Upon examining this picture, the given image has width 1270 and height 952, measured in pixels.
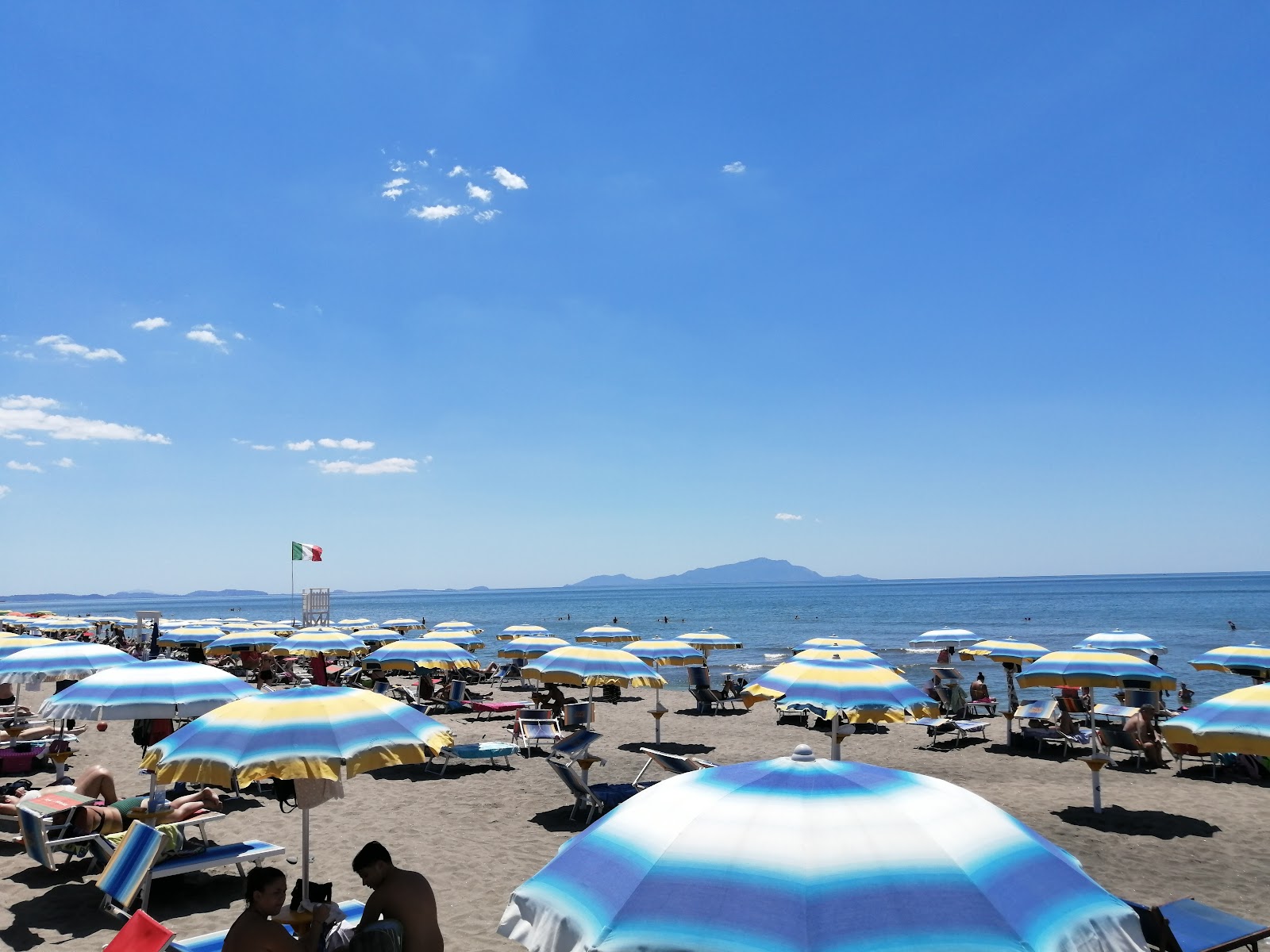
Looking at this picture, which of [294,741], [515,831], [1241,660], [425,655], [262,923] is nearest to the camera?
[262,923]

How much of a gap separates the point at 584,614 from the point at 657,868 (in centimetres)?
11461

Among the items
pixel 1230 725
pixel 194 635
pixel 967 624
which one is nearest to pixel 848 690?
pixel 1230 725

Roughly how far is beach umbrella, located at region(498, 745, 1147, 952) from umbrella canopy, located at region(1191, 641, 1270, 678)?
49.8 ft

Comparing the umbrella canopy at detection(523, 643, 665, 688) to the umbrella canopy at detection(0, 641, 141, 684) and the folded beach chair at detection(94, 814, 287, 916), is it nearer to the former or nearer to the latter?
the folded beach chair at detection(94, 814, 287, 916)

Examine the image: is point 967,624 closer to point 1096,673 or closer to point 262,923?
point 1096,673

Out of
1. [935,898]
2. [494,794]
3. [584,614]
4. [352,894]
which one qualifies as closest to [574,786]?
[494,794]

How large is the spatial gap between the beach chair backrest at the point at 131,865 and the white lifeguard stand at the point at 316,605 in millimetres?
39064

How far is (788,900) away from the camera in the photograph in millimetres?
2512

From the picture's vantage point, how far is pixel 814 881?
255 cm

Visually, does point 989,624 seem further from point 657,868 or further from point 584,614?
point 657,868

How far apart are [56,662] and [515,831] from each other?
260 inches

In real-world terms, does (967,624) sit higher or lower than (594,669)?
lower

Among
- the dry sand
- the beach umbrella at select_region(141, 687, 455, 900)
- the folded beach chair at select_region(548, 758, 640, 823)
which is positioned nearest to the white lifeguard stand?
the dry sand

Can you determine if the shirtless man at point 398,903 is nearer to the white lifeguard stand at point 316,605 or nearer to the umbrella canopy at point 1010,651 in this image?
the umbrella canopy at point 1010,651
